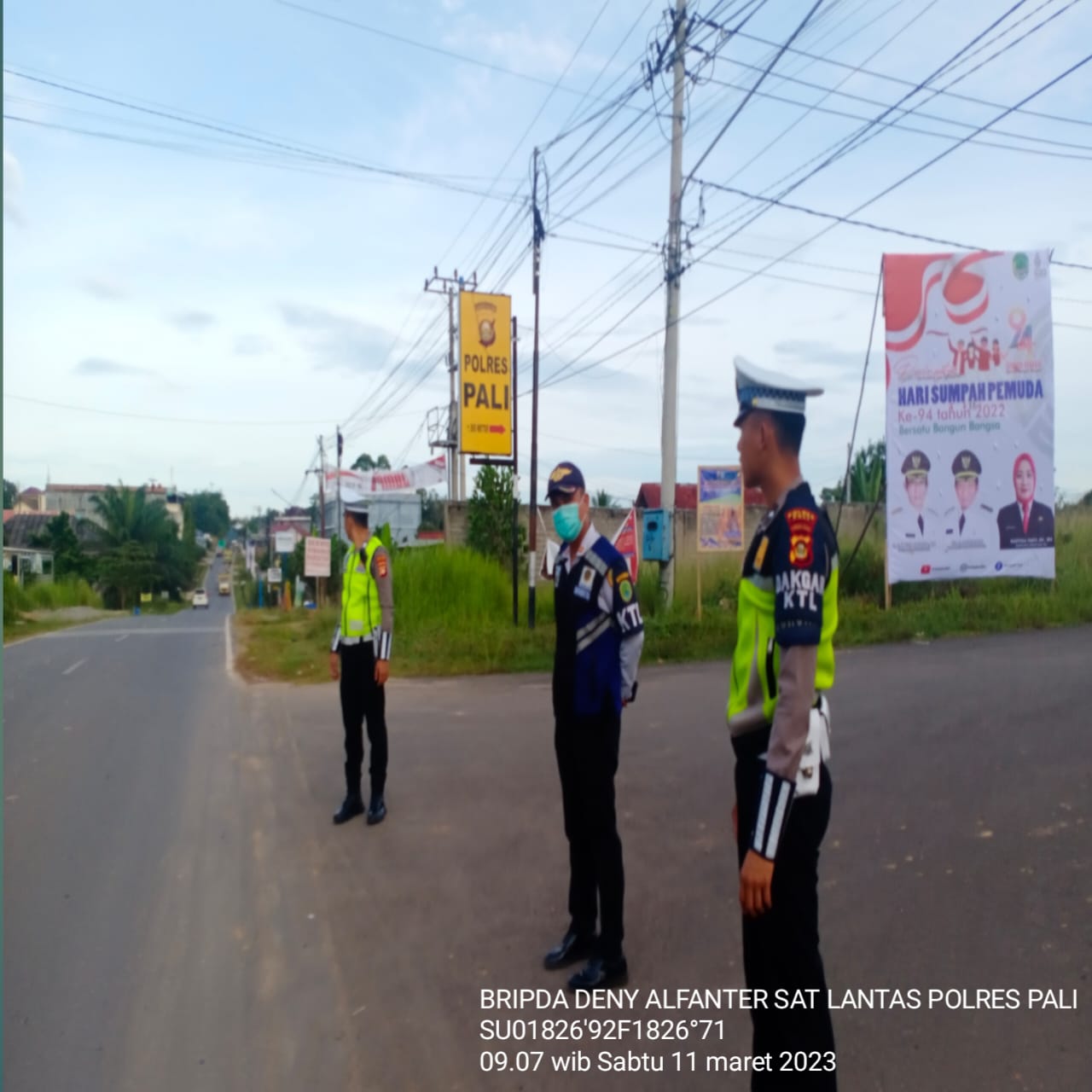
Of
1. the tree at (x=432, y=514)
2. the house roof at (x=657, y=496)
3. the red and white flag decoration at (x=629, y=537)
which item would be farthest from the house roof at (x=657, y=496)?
the red and white flag decoration at (x=629, y=537)

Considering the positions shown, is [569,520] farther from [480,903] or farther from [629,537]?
[629,537]

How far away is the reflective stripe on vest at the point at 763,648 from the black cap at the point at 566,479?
155 cm

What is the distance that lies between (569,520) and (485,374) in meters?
16.9

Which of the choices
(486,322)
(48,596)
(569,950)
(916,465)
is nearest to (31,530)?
(48,596)

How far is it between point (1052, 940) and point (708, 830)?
201 cm

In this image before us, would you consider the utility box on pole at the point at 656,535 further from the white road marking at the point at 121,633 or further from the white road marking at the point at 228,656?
the white road marking at the point at 121,633

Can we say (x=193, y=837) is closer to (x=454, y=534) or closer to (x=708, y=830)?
(x=708, y=830)

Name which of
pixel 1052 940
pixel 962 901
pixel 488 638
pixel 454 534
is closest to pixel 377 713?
pixel 962 901

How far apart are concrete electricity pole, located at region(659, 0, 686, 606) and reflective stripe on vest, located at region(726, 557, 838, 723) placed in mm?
14064

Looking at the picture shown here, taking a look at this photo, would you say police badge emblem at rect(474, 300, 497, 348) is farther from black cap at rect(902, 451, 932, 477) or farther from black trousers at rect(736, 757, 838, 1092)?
black trousers at rect(736, 757, 838, 1092)

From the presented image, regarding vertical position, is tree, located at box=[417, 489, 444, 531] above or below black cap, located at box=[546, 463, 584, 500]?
above

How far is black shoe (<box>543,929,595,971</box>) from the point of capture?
3.91 meters

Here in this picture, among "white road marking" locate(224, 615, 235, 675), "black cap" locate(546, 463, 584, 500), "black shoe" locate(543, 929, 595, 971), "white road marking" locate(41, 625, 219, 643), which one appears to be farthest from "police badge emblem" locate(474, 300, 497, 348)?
"black shoe" locate(543, 929, 595, 971)

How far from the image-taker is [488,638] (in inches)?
583
